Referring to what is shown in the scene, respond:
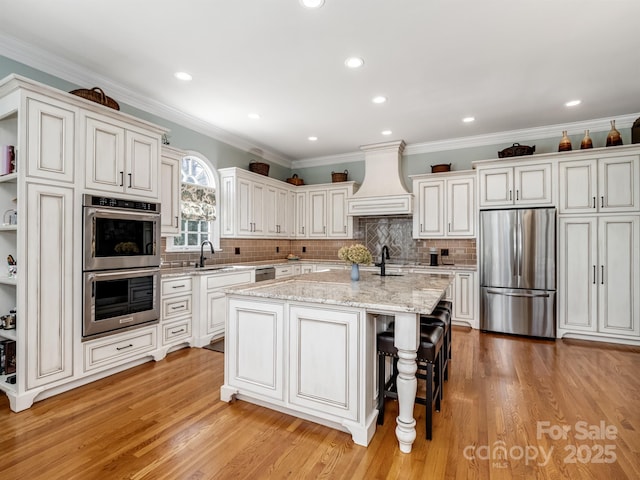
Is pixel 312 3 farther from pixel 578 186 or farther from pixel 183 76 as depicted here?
pixel 578 186

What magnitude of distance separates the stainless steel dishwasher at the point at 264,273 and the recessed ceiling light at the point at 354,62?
290cm

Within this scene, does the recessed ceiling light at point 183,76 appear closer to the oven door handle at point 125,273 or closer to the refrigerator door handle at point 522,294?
the oven door handle at point 125,273

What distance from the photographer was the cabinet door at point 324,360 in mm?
2043

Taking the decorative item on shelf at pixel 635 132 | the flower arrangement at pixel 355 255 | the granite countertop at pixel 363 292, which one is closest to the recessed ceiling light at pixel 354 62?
the flower arrangement at pixel 355 255

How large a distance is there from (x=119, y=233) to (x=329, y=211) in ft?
12.1

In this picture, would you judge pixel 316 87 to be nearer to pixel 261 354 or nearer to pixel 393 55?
pixel 393 55

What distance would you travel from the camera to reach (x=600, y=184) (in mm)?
4055

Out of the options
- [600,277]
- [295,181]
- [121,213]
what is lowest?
[600,277]

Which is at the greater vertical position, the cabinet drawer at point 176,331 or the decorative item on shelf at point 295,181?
the decorative item on shelf at point 295,181

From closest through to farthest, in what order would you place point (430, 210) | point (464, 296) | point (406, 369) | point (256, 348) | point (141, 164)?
1. point (406, 369)
2. point (256, 348)
3. point (141, 164)
4. point (464, 296)
5. point (430, 210)

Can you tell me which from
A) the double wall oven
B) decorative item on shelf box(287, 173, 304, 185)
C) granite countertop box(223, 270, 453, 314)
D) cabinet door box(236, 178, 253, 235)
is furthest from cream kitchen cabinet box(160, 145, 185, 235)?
decorative item on shelf box(287, 173, 304, 185)

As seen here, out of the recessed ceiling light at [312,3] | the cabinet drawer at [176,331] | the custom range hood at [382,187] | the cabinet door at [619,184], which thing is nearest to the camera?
the recessed ceiling light at [312,3]

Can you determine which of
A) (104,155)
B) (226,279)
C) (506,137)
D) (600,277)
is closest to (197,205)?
(226,279)

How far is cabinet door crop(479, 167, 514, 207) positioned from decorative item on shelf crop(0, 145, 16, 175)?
5.12 m
